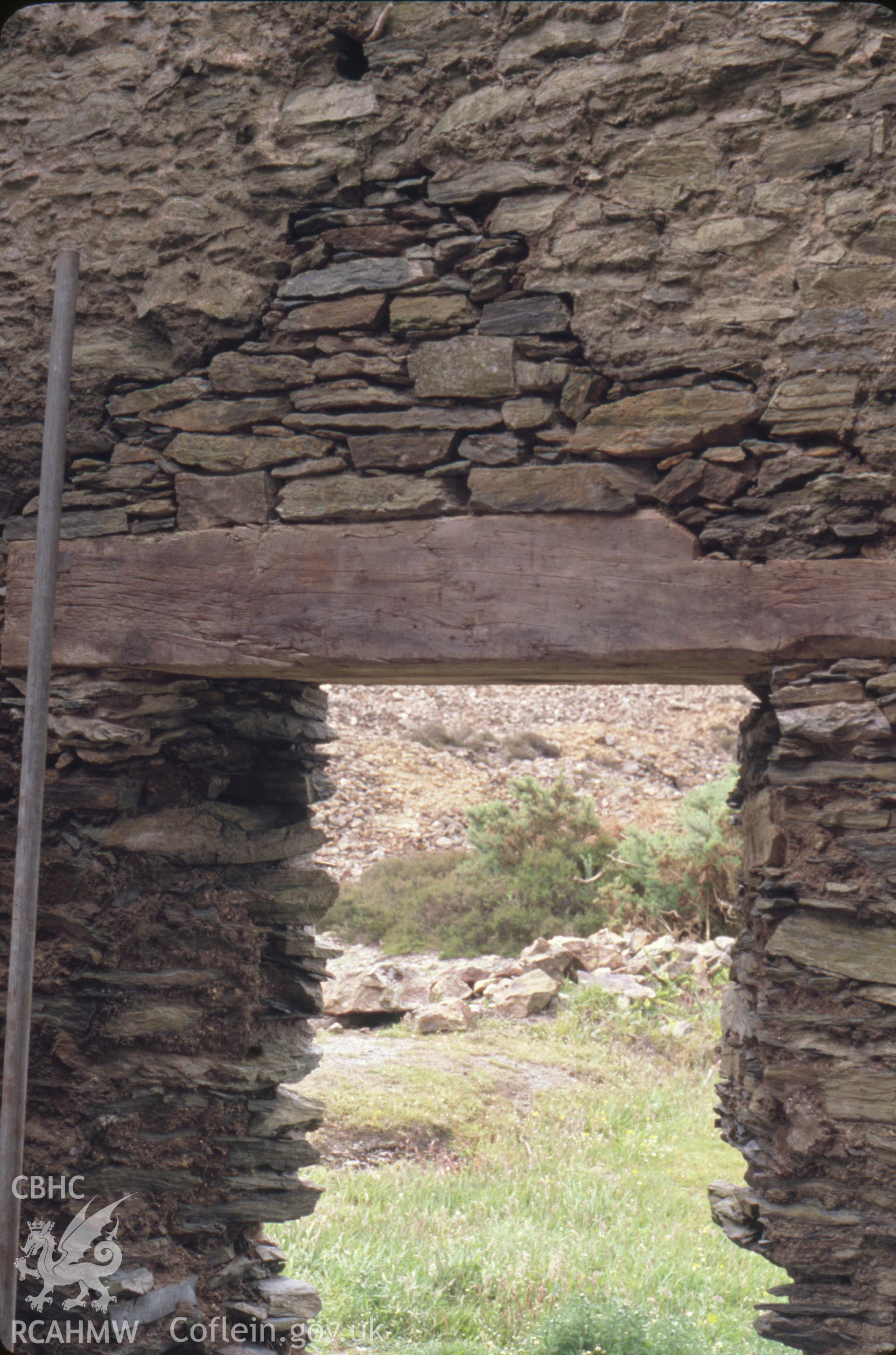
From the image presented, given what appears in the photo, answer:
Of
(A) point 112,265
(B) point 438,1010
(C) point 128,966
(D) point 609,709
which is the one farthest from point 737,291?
(D) point 609,709

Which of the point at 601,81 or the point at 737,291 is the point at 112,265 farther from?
the point at 737,291

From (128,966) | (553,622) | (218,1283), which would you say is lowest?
(218,1283)

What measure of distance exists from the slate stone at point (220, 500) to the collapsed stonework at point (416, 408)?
0.01 m

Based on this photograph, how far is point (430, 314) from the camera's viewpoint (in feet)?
9.48

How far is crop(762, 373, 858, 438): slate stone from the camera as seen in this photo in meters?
2.58

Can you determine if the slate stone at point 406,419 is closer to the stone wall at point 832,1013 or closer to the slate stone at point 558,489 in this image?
the slate stone at point 558,489

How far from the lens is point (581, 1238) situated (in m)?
4.55

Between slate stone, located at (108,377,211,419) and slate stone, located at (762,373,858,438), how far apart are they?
157 cm

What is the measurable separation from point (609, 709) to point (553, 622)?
12.8m

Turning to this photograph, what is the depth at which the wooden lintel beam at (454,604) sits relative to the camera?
259 centimetres

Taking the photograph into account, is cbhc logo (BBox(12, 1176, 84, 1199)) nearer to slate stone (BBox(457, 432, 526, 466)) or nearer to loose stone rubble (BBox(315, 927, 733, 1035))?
slate stone (BBox(457, 432, 526, 466))

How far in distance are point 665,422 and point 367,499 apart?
807mm

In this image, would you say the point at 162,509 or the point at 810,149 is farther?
the point at 162,509

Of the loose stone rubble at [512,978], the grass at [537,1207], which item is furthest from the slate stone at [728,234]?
the loose stone rubble at [512,978]
